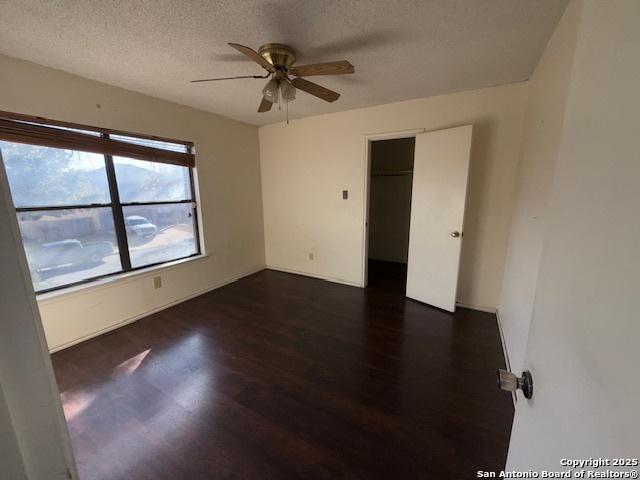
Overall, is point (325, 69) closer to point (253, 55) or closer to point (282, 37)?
point (282, 37)

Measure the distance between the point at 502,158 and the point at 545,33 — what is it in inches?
43.6

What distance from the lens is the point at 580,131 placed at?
1.80 ft

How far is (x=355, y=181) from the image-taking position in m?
3.36

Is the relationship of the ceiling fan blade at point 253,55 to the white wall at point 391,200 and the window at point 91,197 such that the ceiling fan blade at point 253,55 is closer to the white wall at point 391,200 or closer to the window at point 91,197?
the window at point 91,197

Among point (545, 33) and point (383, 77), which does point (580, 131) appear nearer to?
point (545, 33)

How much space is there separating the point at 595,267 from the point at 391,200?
4.39 metres

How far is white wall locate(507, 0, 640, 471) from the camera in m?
0.36

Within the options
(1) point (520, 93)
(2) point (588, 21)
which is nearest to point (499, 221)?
(1) point (520, 93)

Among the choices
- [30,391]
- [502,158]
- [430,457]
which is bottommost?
[430,457]

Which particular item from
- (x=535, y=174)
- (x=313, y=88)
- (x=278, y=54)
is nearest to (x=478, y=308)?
(x=535, y=174)

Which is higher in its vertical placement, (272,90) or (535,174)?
(272,90)

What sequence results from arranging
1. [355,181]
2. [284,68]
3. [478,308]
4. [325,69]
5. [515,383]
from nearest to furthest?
[515,383] → [325,69] → [284,68] → [478,308] → [355,181]

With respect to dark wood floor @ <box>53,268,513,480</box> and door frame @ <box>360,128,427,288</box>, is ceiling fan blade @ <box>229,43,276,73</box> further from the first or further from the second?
dark wood floor @ <box>53,268,513,480</box>

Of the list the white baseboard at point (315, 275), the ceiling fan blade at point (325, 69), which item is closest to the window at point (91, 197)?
the white baseboard at point (315, 275)
